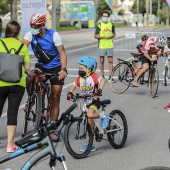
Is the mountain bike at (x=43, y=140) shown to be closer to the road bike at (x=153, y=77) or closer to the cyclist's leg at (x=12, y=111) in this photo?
the cyclist's leg at (x=12, y=111)

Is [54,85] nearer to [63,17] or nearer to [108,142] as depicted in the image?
[108,142]

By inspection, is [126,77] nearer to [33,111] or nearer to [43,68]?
[43,68]

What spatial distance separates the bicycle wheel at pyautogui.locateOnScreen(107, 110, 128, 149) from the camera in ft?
24.2

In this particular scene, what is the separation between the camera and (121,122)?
24.8ft

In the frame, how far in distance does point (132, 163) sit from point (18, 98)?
5.60 ft

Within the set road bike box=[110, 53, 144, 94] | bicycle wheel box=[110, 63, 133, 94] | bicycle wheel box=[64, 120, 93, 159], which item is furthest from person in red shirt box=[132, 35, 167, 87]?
bicycle wheel box=[64, 120, 93, 159]

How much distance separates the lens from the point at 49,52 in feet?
25.3

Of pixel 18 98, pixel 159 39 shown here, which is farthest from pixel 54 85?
pixel 159 39

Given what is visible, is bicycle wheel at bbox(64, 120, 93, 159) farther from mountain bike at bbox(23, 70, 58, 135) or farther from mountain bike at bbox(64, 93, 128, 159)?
mountain bike at bbox(23, 70, 58, 135)

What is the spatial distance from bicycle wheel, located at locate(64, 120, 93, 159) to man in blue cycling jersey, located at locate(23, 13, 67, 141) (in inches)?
34.3

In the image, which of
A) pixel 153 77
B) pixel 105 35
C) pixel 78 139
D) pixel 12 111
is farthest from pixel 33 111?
pixel 105 35

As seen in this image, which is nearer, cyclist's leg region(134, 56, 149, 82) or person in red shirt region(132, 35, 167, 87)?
person in red shirt region(132, 35, 167, 87)

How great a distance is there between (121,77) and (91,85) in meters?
5.86

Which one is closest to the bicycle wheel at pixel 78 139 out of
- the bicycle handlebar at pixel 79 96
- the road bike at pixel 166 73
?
the bicycle handlebar at pixel 79 96
